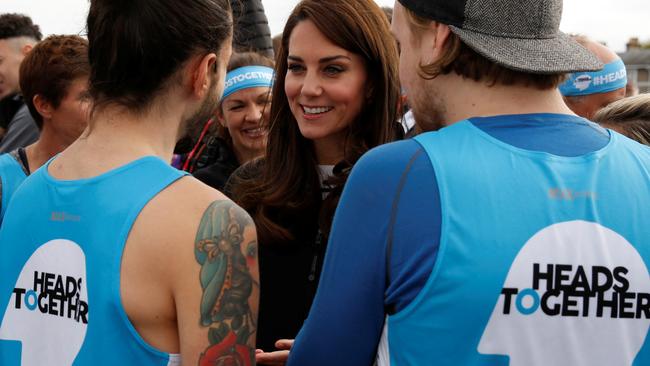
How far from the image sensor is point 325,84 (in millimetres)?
3166

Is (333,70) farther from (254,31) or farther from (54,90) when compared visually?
(254,31)

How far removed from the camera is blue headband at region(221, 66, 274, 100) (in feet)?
15.4

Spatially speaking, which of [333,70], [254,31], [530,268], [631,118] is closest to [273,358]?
[530,268]

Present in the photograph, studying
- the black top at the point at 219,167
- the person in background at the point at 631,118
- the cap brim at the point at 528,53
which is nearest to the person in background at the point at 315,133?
the black top at the point at 219,167

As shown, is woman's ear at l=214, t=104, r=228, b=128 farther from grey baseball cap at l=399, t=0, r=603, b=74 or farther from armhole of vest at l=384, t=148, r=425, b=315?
armhole of vest at l=384, t=148, r=425, b=315

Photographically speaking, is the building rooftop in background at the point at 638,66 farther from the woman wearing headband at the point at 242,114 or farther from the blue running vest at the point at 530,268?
the blue running vest at the point at 530,268

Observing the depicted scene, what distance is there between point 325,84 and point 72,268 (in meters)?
1.53

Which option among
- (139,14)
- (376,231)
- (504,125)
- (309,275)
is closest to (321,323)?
(376,231)

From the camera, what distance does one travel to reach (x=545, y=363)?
164 centimetres

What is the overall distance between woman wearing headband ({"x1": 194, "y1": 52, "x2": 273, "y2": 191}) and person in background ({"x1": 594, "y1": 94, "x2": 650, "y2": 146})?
2096 millimetres

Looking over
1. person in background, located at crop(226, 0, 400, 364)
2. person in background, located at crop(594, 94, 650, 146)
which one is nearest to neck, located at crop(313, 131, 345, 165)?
person in background, located at crop(226, 0, 400, 364)

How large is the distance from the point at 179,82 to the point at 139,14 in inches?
8.3

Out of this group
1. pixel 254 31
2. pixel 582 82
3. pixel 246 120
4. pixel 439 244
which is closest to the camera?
pixel 439 244

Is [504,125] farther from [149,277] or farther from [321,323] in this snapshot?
[149,277]
